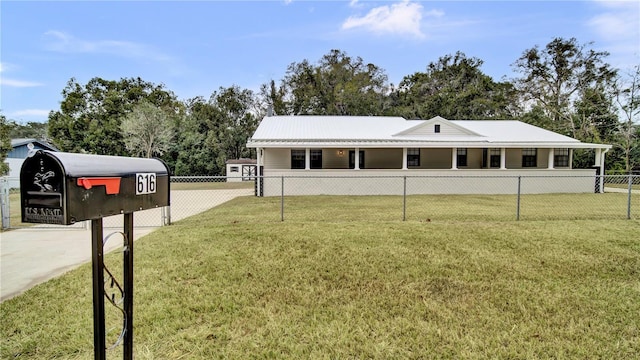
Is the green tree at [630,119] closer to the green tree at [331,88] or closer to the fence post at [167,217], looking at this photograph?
the green tree at [331,88]

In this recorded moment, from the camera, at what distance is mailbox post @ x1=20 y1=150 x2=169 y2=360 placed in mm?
1617

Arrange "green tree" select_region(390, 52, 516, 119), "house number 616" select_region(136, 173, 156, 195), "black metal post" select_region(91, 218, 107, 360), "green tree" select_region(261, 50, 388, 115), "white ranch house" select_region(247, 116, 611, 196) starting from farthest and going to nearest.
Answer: "green tree" select_region(261, 50, 388, 115) < "green tree" select_region(390, 52, 516, 119) < "white ranch house" select_region(247, 116, 611, 196) < "house number 616" select_region(136, 173, 156, 195) < "black metal post" select_region(91, 218, 107, 360)

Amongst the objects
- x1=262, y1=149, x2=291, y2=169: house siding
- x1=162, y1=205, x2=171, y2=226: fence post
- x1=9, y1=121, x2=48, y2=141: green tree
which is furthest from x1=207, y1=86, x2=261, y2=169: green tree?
x1=9, y1=121, x2=48, y2=141: green tree

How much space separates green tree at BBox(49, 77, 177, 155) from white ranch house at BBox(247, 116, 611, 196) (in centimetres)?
1991

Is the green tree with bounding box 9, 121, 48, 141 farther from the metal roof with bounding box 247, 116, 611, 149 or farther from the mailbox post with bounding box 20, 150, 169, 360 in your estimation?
the mailbox post with bounding box 20, 150, 169, 360

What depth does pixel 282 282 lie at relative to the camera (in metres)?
4.02

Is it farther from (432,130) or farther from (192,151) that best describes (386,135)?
(192,151)

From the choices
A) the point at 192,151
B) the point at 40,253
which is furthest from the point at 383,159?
the point at 192,151

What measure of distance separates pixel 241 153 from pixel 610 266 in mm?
35609

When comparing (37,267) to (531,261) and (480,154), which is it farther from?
(480,154)

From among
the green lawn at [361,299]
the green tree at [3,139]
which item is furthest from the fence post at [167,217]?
the green tree at [3,139]

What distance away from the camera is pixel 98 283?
182cm

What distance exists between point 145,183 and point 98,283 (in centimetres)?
63

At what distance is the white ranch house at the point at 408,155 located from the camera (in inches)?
607
